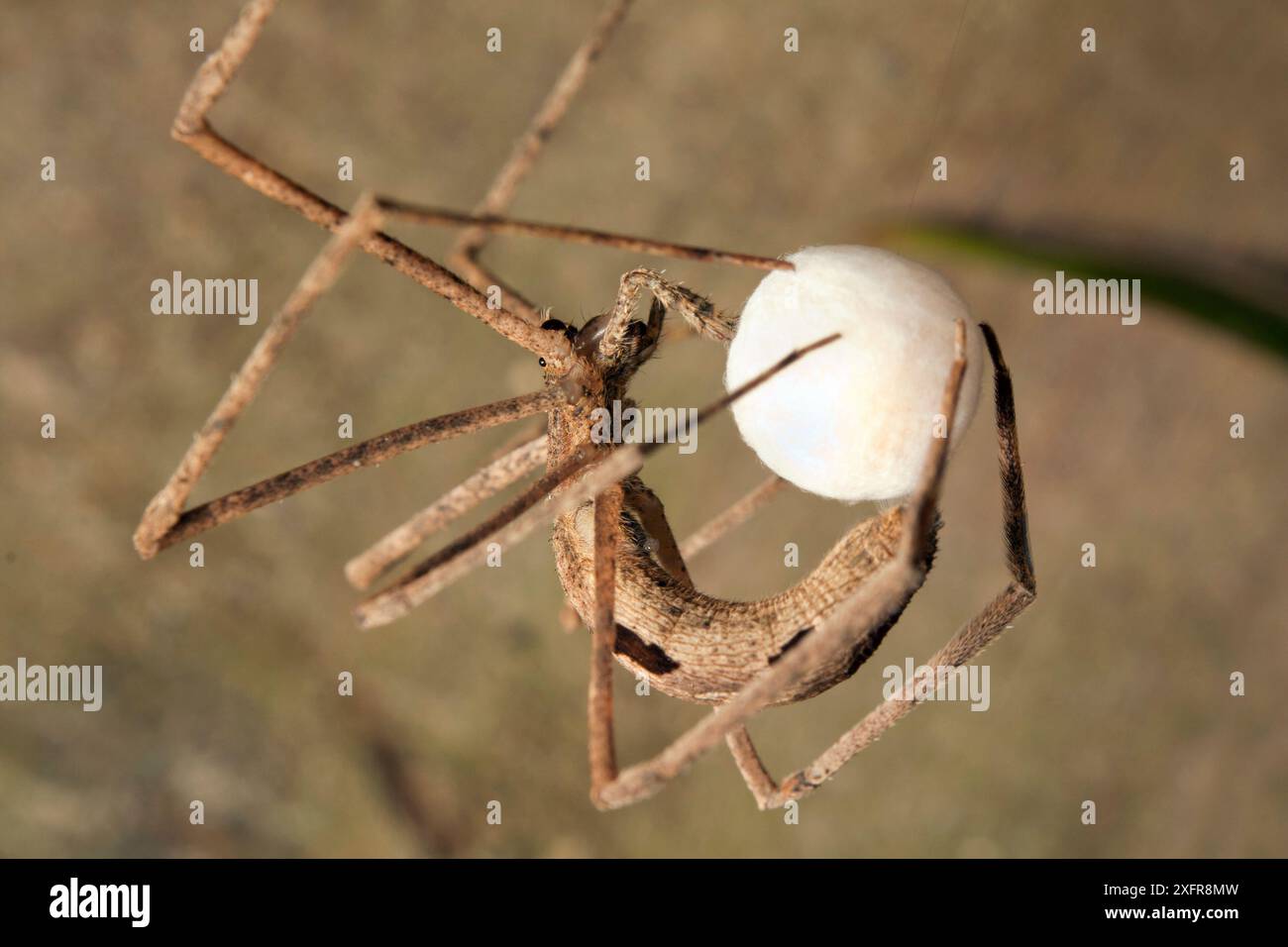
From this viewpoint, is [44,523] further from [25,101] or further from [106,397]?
[25,101]

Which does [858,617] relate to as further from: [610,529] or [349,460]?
[349,460]

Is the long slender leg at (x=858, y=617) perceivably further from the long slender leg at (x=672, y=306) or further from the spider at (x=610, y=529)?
the long slender leg at (x=672, y=306)

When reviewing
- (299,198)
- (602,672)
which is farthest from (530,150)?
(602,672)

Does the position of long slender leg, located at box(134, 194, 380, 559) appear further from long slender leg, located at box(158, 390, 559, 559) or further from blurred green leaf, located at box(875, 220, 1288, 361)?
blurred green leaf, located at box(875, 220, 1288, 361)

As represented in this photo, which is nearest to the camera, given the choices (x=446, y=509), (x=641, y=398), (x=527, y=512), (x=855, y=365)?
(x=855, y=365)

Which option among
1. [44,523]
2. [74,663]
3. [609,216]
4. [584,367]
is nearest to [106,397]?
[44,523]

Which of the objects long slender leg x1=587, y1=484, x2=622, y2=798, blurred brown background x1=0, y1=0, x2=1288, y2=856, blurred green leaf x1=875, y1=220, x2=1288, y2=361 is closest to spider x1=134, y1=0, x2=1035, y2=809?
long slender leg x1=587, y1=484, x2=622, y2=798

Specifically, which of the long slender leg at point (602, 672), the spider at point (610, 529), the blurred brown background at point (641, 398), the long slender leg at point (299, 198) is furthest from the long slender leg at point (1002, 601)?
the blurred brown background at point (641, 398)
